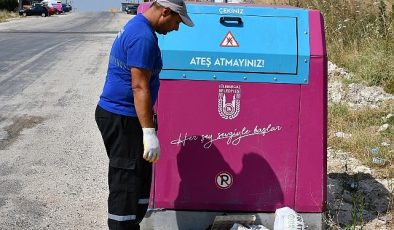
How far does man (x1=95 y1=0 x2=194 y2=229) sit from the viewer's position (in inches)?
120

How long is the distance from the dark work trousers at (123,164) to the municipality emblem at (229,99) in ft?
2.01

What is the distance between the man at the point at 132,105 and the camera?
304 cm

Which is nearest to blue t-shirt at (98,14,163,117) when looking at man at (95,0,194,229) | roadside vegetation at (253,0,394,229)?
man at (95,0,194,229)

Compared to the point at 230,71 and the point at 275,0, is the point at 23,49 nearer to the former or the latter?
the point at 275,0

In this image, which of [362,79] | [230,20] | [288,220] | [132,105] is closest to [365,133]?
[362,79]

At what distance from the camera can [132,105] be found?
321 centimetres

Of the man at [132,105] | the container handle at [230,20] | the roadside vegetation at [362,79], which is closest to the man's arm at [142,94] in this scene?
the man at [132,105]

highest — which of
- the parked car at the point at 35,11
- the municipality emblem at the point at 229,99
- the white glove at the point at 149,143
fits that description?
the parked car at the point at 35,11

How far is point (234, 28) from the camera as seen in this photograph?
3.62m

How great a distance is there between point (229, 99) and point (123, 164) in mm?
822

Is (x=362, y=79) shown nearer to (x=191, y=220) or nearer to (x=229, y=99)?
(x=229, y=99)

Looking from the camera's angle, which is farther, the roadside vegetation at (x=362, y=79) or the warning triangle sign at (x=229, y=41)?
the roadside vegetation at (x=362, y=79)

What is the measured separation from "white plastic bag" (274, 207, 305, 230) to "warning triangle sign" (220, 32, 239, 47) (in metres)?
1.10

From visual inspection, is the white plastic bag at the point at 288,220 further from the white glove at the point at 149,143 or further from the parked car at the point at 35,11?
the parked car at the point at 35,11
